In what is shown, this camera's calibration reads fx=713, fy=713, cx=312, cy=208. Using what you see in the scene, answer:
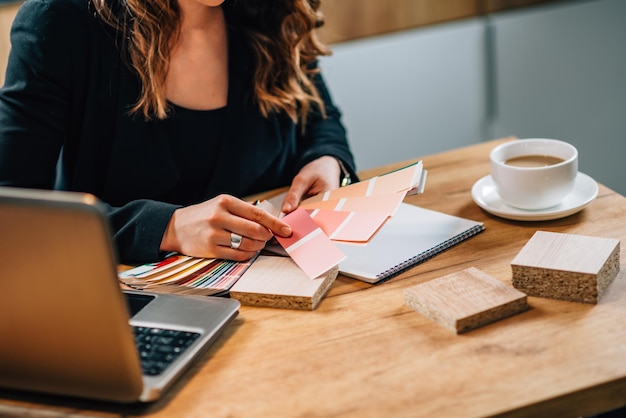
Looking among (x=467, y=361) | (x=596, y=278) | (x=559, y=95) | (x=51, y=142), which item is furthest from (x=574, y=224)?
(x=559, y=95)

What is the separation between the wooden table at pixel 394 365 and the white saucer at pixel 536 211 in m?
0.17

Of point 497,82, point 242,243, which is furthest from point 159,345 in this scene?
point 497,82

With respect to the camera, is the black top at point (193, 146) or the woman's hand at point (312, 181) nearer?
the woman's hand at point (312, 181)

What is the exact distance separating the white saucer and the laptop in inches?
21.9

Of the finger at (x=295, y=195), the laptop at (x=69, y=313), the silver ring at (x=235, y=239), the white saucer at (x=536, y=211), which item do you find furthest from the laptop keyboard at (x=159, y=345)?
the white saucer at (x=536, y=211)

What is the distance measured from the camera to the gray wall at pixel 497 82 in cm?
244

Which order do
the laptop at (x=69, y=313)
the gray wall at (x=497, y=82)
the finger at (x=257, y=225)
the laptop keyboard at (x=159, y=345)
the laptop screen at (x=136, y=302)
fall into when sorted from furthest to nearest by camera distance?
the gray wall at (x=497, y=82) < the finger at (x=257, y=225) < the laptop screen at (x=136, y=302) < the laptop keyboard at (x=159, y=345) < the laptop at (x=69, y=313)

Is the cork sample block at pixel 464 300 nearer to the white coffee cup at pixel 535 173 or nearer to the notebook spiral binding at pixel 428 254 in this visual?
the notebook spiral binding at pixel 428 254

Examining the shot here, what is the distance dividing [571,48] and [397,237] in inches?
65.5

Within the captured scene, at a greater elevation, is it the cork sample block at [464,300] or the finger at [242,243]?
the finger at [242,243]

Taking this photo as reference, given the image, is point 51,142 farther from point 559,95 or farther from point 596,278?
point 559,95

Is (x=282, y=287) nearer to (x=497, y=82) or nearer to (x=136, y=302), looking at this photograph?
(x=136, y=302)

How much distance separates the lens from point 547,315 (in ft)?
2.88

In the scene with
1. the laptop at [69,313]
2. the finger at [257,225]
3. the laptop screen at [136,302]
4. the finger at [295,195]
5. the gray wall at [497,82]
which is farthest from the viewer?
the gray wall at [497,82]
